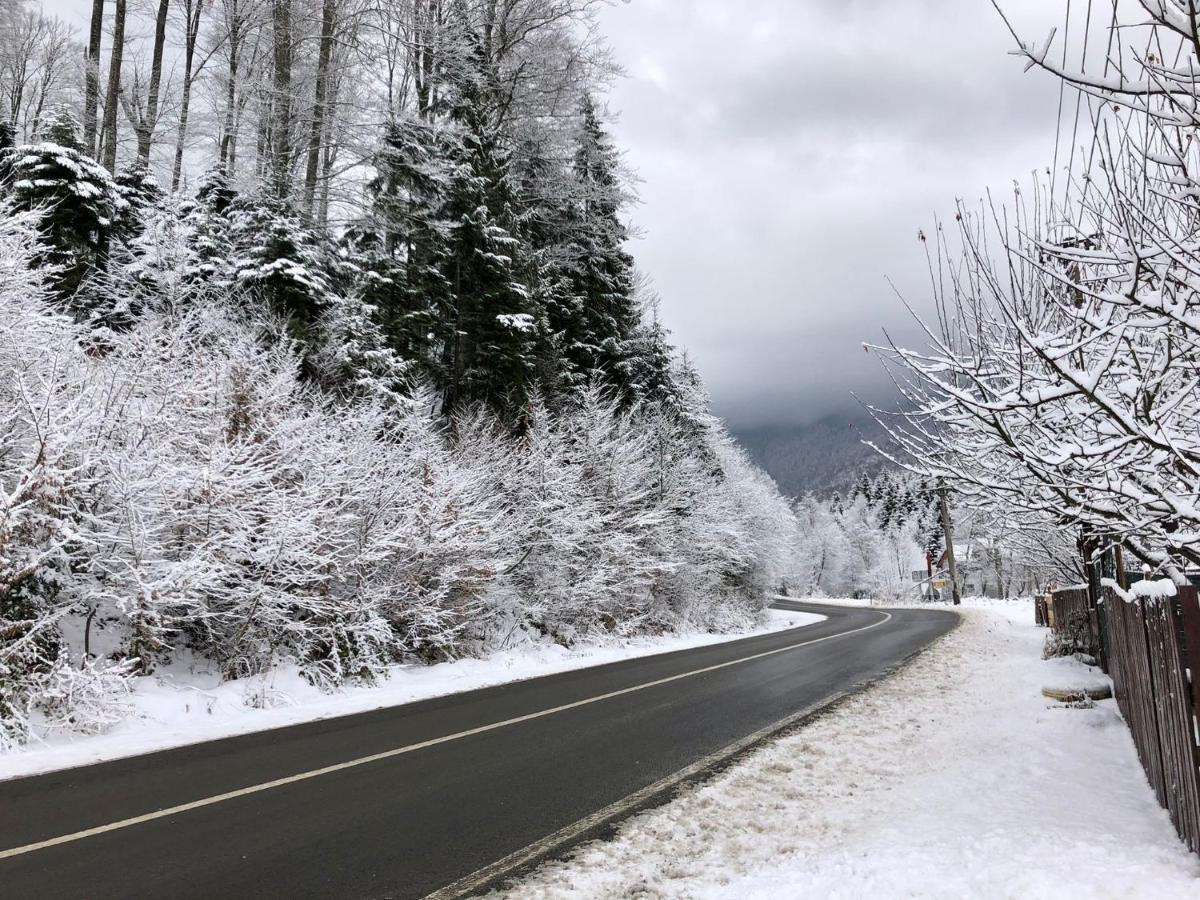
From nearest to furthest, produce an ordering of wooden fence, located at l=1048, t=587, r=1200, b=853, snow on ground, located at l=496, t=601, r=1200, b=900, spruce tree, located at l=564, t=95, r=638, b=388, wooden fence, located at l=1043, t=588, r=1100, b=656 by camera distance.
A: wooden fence, located at l=1048, t=587, r=1200, b=853, snow on ground, located at l=496, t=601, r=1200, b=900, wooden fence, located at l=1043, t=588, r=1100, b=656, spruce tree, located at l=564, t=95, r=638, b=388

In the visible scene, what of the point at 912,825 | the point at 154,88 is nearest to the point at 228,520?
the point at 912,825

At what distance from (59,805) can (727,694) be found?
7917 mm

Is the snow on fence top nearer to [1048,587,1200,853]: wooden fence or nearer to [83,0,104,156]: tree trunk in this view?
[1048,587,1200,853]: wooden fence

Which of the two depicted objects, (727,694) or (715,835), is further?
(727,694)

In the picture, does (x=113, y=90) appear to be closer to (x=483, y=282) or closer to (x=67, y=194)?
(x=67, y=194)

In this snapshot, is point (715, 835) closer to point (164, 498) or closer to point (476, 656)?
point (164, 498)

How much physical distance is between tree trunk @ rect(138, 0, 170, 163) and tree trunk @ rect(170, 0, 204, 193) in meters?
0.76

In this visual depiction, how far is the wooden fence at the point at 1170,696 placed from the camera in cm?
374

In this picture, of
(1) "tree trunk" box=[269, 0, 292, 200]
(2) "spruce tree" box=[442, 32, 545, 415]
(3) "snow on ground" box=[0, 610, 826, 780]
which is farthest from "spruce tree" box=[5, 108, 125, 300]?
(3) "snow on ground" box=[0, 610, 826, 780]

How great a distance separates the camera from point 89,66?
840 inches

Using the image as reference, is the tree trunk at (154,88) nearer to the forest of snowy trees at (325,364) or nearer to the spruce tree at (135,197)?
the forest of snowy trees at (325,364)

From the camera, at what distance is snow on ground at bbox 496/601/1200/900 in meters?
3.95

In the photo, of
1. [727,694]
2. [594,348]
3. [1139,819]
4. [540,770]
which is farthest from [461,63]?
[1139,819]

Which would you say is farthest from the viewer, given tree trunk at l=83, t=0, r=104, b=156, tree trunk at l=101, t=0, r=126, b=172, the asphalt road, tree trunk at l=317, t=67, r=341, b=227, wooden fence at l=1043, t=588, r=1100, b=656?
tree trunk at l=83, t=0, r=104, b=156
